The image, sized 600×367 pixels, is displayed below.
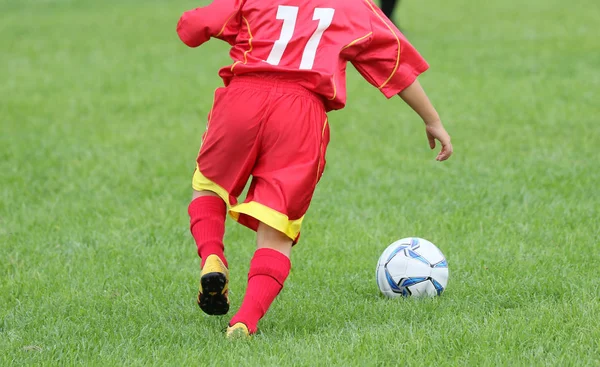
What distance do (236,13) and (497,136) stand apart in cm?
456

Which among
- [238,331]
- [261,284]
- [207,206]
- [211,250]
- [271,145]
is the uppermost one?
[271,145]

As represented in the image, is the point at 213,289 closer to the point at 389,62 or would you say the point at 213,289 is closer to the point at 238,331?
the point at 238,331

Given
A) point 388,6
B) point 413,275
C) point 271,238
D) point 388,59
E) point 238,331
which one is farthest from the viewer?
point 388,6

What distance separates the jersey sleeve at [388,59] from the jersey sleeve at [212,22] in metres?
0.53

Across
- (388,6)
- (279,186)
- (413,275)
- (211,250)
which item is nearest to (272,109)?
(279,186)

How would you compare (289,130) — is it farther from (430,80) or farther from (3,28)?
(3,28)

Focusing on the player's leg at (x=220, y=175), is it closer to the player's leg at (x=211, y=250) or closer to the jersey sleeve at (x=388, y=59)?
the player's leg at (x=211, y=250)

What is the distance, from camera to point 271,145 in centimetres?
362

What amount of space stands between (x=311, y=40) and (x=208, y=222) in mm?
872

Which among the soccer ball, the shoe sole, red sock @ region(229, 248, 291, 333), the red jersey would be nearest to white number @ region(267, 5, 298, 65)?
the red jersey

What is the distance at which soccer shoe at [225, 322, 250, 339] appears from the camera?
3.56 meters

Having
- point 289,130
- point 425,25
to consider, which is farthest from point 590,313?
point 425,25

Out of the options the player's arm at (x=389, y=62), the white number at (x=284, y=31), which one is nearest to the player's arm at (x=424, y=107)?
the player's arm at (x=389, y=62)

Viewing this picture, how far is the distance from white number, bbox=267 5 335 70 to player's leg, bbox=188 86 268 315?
0.60ft
